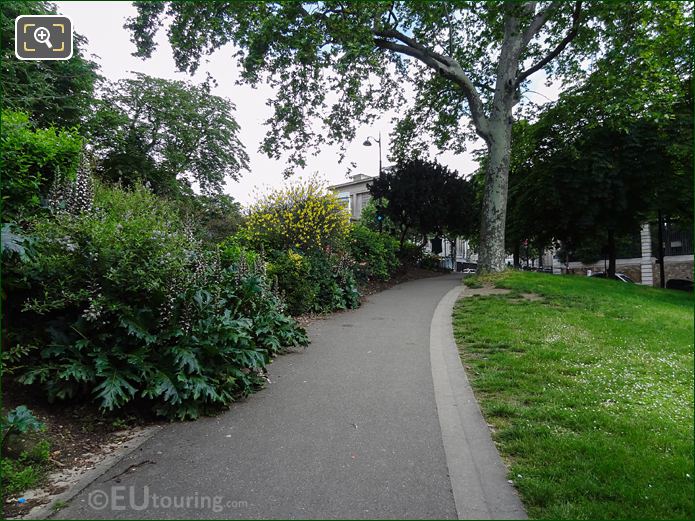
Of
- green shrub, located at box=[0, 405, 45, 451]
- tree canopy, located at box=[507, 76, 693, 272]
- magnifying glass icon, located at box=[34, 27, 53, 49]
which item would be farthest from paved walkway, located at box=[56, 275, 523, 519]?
tree canopy, located at box=[507, 76, 693, 272]

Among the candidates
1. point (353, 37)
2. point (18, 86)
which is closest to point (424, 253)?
point (353, 37)

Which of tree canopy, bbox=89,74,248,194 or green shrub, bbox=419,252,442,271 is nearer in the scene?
tree canopy, bbox=89,74,248,194

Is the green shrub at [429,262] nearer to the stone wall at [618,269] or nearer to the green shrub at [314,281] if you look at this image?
the green shrub at [314,281]

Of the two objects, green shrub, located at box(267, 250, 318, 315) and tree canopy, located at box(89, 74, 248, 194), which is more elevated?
tree canopy, located at box(89, 74, 248, 194)

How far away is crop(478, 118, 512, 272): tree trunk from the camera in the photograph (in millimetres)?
13914

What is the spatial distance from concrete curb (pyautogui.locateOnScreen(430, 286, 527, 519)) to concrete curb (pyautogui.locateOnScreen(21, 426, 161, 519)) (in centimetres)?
245

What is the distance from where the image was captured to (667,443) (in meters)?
2.71

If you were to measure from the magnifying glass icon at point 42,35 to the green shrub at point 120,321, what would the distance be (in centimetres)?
151

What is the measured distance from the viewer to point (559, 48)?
42.6 feet

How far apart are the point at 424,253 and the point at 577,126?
10.4 metres

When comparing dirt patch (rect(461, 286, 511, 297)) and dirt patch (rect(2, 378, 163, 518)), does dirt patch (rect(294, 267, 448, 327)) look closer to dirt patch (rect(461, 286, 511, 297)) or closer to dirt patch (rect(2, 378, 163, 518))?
dirt patch (rect(461, 286, 511, 297))

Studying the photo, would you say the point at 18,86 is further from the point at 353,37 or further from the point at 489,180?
the point at 489,180

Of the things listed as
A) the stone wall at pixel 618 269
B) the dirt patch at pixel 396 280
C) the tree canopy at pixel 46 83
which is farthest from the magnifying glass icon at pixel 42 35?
the stone wall at pixel 618 269

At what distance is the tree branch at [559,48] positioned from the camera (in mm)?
11498
